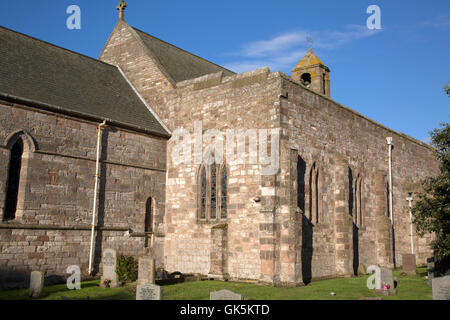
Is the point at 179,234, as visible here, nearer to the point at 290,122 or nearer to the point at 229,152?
the point at 229,152

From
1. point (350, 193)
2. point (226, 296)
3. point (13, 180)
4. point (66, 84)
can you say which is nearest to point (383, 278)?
point (226, 296)

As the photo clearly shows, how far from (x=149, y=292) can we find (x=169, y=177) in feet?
32.1

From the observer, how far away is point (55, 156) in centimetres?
1744

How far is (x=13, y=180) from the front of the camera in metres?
16.5

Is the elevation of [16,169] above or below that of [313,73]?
below

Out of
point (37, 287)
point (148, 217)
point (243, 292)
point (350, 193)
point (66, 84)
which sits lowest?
point (243, 292)

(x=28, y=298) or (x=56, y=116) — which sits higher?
(x=56, y=116)

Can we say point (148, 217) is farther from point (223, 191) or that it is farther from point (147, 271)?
point (147, 271)

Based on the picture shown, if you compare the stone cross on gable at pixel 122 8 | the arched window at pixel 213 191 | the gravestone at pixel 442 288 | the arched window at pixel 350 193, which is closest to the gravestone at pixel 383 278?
the gravestone at pixel 442 288

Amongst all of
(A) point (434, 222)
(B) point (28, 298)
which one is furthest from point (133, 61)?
(A) point (434, 222)

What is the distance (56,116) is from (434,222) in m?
14.9

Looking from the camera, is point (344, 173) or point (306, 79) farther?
Answer: point (306, 79)

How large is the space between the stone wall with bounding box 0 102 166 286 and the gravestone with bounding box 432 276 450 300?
12.2 metres

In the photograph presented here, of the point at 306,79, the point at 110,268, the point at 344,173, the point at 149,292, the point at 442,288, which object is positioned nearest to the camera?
the point at 442,288
